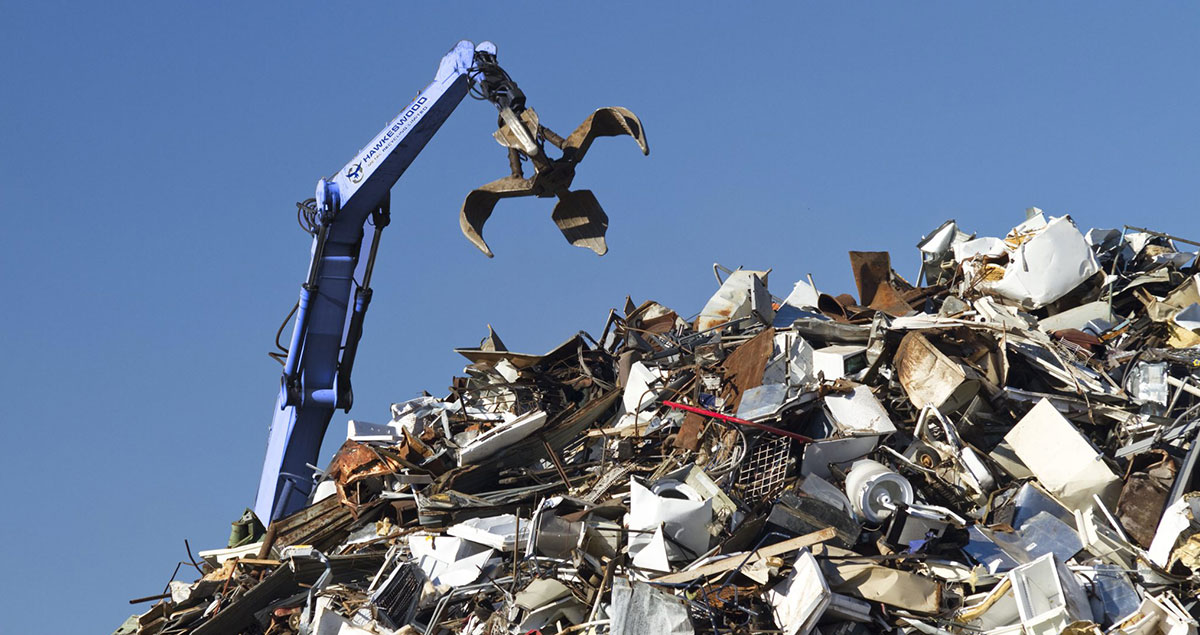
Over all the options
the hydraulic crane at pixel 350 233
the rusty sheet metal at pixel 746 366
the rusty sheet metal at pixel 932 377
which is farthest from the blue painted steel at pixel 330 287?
the rusty sheet metal at pixel 932 377

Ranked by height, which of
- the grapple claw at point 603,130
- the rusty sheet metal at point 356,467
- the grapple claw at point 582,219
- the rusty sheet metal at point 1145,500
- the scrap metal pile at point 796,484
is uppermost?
the grapple claw at point 603,130

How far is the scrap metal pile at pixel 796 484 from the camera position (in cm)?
823

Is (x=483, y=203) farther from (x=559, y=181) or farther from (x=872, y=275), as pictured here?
(x=872, y=275)

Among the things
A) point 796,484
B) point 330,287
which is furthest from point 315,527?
point 796,484

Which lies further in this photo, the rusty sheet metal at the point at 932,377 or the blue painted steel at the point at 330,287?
the blue painted steel at the point at 330,287

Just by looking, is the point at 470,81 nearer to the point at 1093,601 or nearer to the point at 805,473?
the point at 805,473

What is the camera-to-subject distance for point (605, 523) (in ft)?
29.9

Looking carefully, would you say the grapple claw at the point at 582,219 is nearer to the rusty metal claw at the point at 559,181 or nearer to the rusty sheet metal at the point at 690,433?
the rusty metal claw at the point at 559,181

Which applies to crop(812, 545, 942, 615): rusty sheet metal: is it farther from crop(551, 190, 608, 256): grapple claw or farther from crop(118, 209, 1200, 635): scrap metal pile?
crop(551, 190, 608, 256): grapple claw

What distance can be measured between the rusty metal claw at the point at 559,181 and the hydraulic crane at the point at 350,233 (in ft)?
0.04

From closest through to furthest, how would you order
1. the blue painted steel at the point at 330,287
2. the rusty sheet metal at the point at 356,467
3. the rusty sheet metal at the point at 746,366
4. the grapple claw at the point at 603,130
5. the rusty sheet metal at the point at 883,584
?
the rusty sheet metal at the point at 883,584
the grapple claw at the point at 603,130
the rusty sheet metal at the point at 746,366
the rusty sheet metal at the point at 356,467
the blue painted steel at the point at 330,287

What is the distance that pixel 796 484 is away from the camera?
9234mm

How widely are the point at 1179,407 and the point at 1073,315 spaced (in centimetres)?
217

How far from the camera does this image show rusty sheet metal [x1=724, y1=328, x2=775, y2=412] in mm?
10398
